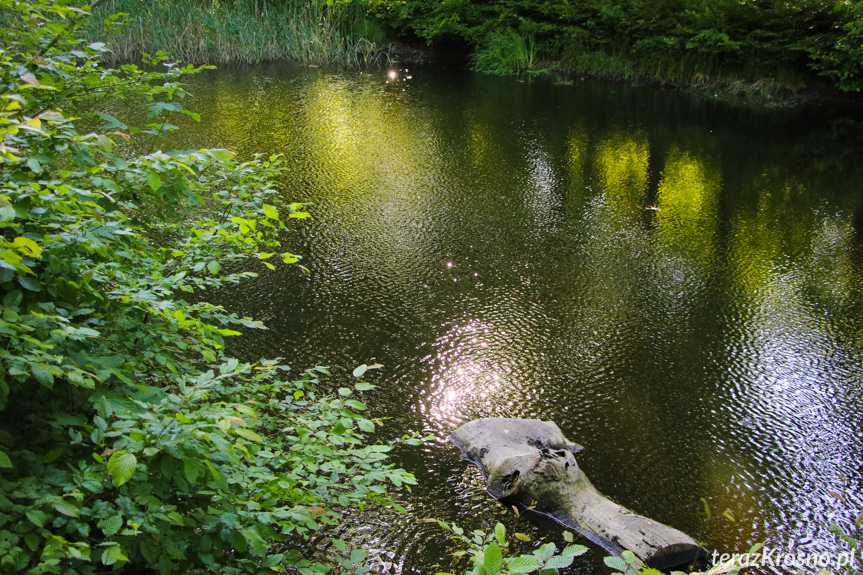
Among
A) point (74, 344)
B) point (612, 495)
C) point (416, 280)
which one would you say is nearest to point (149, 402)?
point (74, 344)

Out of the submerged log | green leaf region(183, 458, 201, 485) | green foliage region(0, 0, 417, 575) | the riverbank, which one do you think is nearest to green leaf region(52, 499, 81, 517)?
green foliage region(0, 0, 417, 575)

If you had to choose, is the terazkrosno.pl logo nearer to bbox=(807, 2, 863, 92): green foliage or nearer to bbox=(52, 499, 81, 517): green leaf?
bbox=(52, 499, 81, 517): green leaf

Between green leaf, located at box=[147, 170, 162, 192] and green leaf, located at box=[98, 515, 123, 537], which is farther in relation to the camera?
green leaf, located at box=[147, 170, 162, 192]

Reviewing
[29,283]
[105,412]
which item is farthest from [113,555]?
[29,283]

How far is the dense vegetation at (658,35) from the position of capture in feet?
30.1

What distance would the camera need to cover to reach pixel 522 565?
3.97 feet

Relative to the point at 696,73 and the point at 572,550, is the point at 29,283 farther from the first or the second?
the point at 696,73

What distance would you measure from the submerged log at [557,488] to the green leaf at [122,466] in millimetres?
1591

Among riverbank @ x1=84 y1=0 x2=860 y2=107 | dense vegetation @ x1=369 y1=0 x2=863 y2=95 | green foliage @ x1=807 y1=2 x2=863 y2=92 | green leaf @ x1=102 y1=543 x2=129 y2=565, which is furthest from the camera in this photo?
riverbank @ x1=84 y1=0 x2=860 y2=107

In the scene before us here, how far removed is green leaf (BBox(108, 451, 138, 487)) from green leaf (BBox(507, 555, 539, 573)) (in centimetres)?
70

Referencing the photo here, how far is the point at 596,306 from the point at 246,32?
30.8ft

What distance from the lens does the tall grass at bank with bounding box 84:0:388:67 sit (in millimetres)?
10547

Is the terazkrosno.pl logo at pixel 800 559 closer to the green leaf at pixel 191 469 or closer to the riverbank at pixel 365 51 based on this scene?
the green leaf at pixel 191 469

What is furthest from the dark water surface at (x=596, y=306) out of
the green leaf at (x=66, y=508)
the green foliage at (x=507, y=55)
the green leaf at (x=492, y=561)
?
the green foliage at (x=507, y=55)
